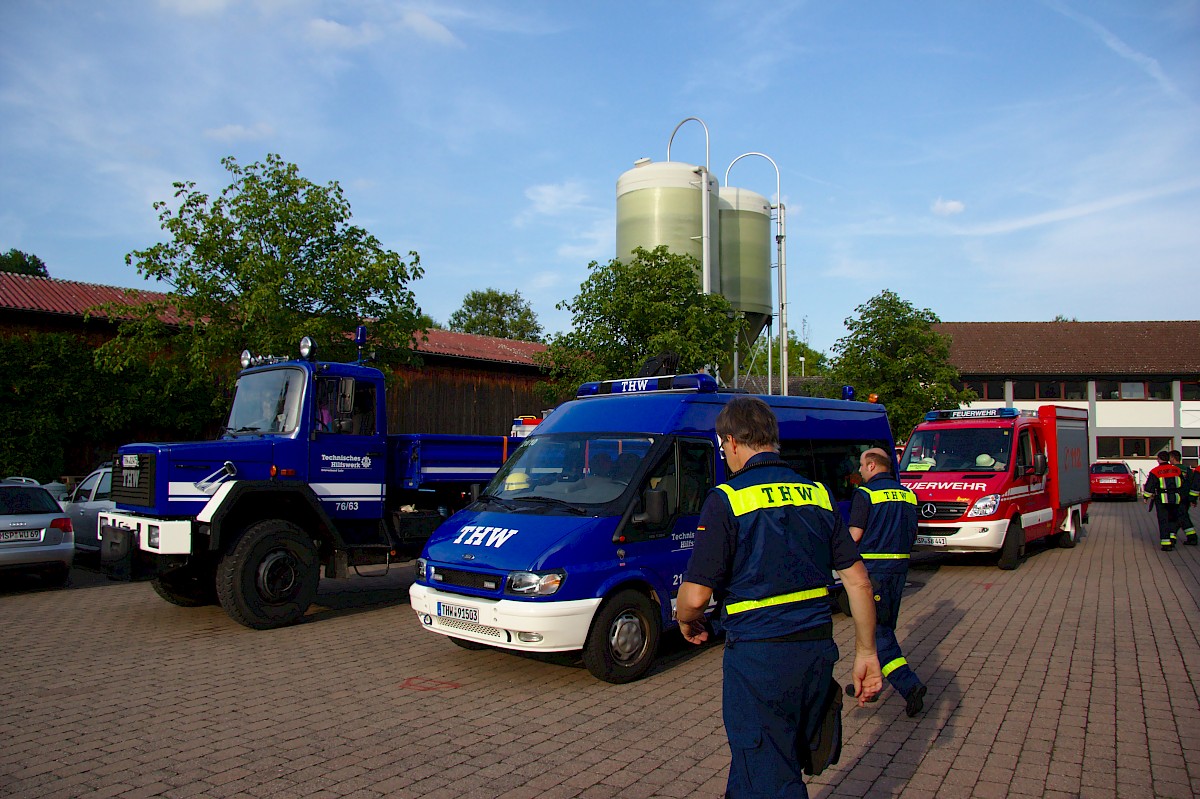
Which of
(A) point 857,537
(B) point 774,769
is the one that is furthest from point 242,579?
(B) point 774,769

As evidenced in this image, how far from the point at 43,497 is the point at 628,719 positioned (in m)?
9.64

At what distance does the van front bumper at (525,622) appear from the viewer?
6418mm

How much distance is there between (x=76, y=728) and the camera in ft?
19.3

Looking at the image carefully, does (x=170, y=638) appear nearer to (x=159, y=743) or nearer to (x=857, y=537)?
(x=159, y=743)

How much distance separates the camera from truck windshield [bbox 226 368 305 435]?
967cm

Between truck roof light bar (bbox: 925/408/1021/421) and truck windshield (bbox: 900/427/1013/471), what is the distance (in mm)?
264

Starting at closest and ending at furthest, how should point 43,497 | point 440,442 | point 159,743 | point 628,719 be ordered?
point 159,743, point 628,719, point 440,442, point 43,497

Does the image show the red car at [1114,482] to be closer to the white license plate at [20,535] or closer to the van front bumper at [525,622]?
the van front bumper at [525,622]

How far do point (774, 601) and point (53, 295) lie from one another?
29.9 meters

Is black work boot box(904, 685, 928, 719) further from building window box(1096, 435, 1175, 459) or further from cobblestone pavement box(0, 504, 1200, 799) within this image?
building window box(1096, 435, 1175, 459)

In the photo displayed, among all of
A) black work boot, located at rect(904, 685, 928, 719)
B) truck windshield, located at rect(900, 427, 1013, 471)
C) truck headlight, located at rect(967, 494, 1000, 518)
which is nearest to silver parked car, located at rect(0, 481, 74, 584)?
black work boot, located at rect(904, 685, 928, 719)

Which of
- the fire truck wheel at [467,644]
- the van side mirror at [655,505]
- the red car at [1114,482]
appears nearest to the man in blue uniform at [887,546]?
the van side mirror at [655,505]

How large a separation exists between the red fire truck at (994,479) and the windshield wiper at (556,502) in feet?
26.5

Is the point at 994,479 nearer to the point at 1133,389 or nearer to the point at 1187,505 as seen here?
the point at 1187,505
